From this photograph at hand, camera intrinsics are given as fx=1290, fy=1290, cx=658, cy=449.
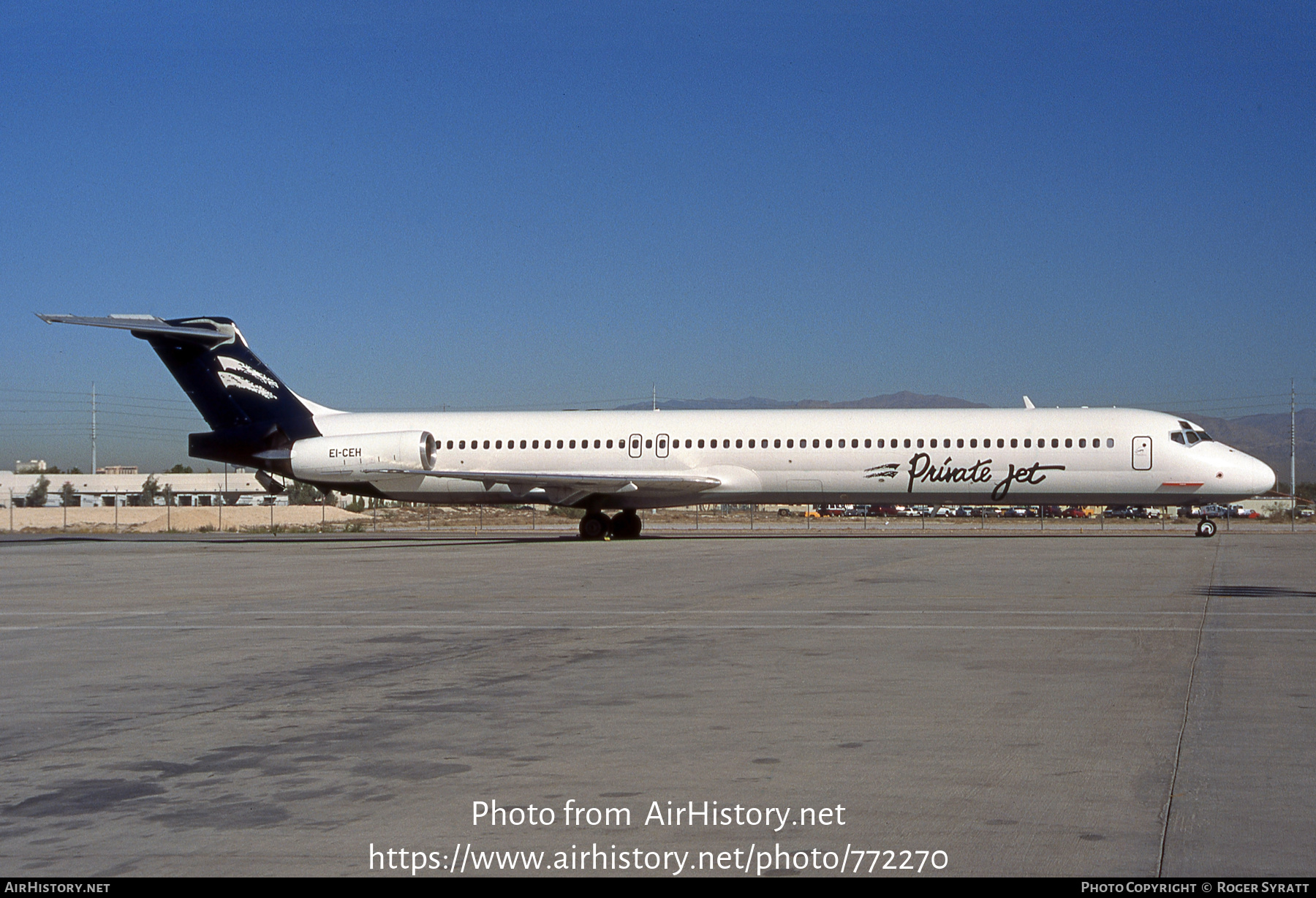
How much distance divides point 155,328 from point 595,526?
13.5m

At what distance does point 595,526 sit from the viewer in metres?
37.4

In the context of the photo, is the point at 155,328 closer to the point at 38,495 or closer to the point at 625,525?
the point at 625,525

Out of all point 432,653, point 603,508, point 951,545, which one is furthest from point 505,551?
point 432,653

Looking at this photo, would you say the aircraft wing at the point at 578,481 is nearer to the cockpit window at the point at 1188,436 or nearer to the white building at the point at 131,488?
the cockpit window at the point at 1188,436

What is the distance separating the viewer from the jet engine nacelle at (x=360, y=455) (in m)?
36.8

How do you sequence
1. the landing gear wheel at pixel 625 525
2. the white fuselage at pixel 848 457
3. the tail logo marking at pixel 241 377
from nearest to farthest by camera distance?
the white fuselage at pixel 848 457 < the tail logo marking at pixel 241 377 < the landing gear wheel at pixel 625 525

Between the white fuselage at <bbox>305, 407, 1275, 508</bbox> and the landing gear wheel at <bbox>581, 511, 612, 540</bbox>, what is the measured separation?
0.82 meters

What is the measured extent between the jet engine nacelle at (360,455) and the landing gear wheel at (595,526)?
4849 millimetres

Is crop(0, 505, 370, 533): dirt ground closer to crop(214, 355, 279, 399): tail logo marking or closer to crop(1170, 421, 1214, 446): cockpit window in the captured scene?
crop(214, 355, 279, 399): tail logo marking

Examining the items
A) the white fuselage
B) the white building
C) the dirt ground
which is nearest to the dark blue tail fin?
the white fuselage

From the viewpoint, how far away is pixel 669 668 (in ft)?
34.4

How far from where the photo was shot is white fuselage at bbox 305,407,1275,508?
34.0 meters

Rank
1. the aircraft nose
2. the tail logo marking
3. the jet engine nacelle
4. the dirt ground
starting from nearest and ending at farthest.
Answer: the aircraft nose
the jet engine nacelle
the tail logo marking
the dirt ground

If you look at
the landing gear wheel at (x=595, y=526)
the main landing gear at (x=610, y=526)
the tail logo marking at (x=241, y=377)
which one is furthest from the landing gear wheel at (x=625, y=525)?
the tail logo marking at (x=241, y=377)
